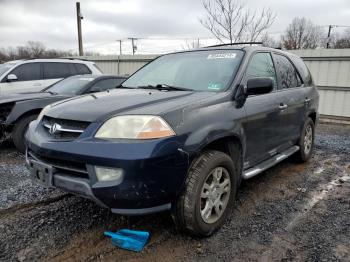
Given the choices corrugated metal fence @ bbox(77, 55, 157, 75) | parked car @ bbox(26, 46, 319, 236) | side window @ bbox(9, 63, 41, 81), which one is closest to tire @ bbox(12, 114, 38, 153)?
parked car @ bbox(26, 46, 319, 236)

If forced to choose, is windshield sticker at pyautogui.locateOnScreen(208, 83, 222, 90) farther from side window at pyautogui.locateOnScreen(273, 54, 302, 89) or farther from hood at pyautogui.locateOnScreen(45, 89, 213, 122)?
side window at pyautogui.locateOnScreen(273, 54, 302, 89)

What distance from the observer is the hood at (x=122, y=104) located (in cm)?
264

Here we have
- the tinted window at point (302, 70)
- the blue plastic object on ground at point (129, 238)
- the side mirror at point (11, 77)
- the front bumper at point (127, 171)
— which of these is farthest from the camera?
the side mirror at point (11, 77)

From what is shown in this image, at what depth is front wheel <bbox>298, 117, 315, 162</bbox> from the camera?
500 cm

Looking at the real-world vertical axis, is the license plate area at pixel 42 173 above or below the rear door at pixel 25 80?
below

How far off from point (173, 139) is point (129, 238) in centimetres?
97

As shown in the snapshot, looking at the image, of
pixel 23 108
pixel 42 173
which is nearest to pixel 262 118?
pixel 42 173

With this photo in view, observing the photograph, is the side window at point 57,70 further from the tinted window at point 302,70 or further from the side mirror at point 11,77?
the tinted window at point 302,70

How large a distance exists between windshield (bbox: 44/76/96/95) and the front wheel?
4.05 metres

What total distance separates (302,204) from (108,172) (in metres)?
A: 2.39

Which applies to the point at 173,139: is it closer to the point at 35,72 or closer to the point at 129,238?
the point at 129,238

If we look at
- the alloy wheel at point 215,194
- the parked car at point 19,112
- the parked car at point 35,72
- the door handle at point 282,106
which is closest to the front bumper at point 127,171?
the alloy wheel at point 215,194

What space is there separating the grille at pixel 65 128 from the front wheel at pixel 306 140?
11.5 feet

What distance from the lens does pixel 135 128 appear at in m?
2.49
